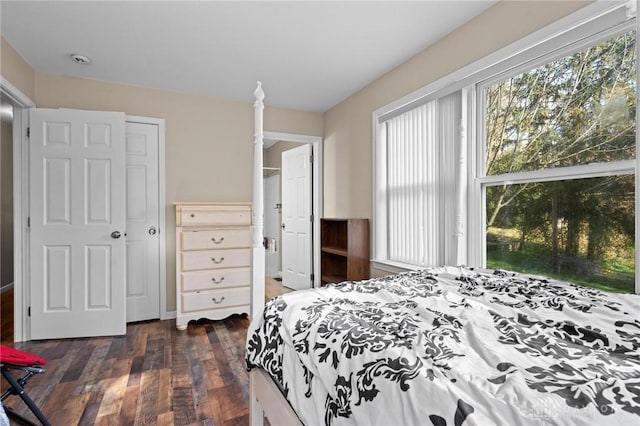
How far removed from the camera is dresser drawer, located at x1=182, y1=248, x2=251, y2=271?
3.12 metres

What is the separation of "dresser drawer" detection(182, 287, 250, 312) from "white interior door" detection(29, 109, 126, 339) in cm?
57

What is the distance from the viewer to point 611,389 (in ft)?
1.96

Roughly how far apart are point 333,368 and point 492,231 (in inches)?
71.5

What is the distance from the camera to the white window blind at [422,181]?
95.4 inches

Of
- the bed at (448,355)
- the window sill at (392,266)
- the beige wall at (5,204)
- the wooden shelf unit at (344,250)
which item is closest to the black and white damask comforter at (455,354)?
the bed at (448,355)

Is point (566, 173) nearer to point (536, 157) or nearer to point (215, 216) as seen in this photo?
point (536, 157)

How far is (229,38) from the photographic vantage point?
96.2 inches

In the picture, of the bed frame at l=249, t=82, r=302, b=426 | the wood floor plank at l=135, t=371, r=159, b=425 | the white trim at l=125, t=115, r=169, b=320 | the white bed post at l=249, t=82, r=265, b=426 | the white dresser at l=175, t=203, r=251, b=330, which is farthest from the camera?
the white trim at l=125, t=115, r=169, b=320

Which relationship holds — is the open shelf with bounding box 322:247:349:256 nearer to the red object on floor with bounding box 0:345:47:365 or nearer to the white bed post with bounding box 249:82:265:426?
the white bed post with bounding box 249:82:265:426

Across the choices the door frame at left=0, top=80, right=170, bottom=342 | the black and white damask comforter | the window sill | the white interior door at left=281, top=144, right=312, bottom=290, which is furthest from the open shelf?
the door frame at left=0, top=80, right=170, bottom=342

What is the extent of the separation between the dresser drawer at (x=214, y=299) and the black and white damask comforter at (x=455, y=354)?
1.98 meters

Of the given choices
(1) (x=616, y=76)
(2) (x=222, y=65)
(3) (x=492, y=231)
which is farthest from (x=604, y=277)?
(2) (x=222, y=65)

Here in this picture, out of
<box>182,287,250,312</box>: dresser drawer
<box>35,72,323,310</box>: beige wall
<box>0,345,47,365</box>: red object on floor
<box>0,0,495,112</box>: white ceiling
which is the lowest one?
<box>182,287,250,312</box>: dresser drawer

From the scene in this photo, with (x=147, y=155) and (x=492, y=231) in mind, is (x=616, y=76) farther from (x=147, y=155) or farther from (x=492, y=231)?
(x=147, y=155)
